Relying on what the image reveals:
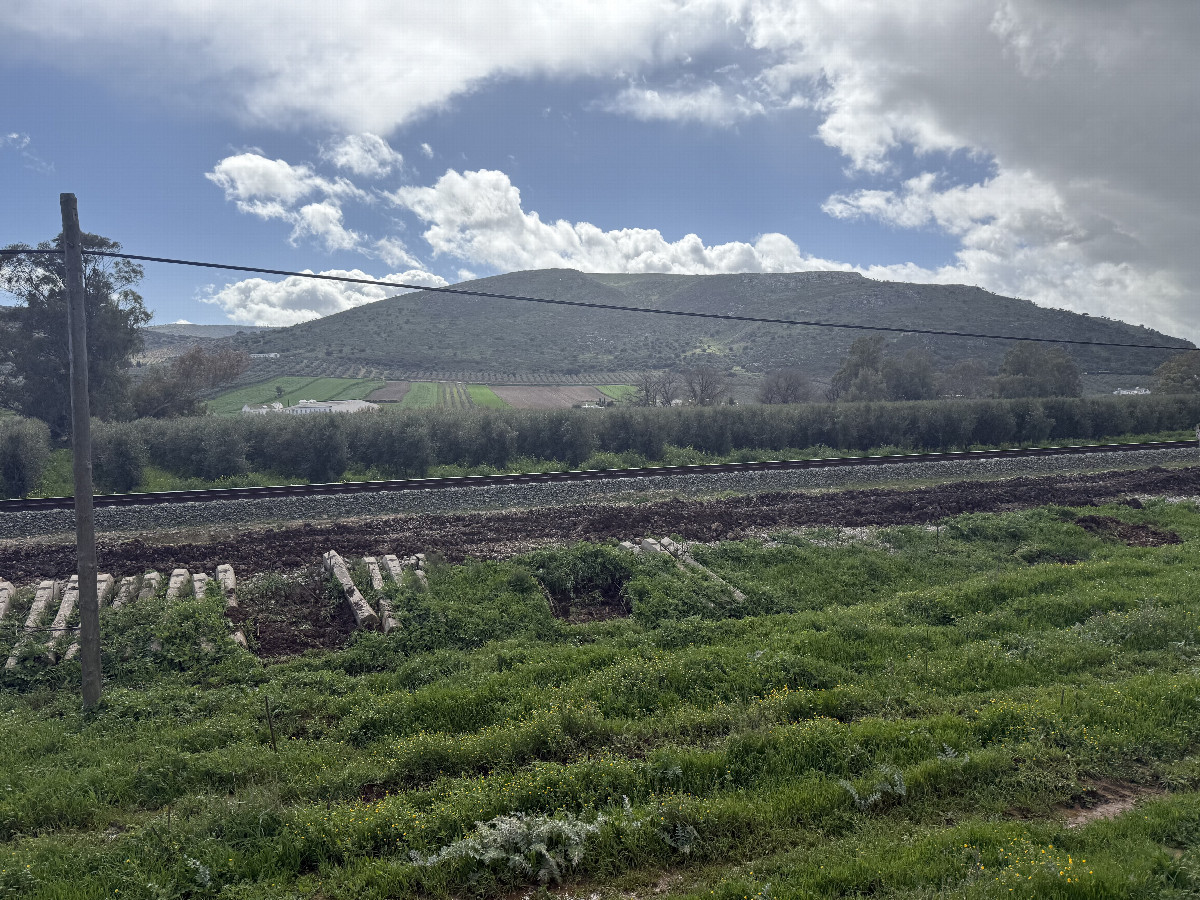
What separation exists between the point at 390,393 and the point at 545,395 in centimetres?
1441

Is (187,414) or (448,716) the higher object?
(187,414)

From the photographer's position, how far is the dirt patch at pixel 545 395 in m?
59.0

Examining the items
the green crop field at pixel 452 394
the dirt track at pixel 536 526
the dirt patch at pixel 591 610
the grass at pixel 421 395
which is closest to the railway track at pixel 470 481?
the dirt track at pixel 536 526

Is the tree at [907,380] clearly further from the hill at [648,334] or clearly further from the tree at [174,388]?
the tree at [174,388]

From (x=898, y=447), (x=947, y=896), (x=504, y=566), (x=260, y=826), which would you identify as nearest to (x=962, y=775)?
(x=947, y=896)

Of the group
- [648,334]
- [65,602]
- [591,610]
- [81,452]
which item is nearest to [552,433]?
[591,610]

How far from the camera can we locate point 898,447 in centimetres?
3619

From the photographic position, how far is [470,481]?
23.6m

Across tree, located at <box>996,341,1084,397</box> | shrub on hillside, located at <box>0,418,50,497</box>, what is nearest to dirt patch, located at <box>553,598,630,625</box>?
shrub on hillside, located at <box>0,418,50,497</box>

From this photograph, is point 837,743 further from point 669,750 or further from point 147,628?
point 147,628

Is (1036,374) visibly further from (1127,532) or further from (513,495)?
(513,495)

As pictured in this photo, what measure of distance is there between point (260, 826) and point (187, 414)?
37910 mm

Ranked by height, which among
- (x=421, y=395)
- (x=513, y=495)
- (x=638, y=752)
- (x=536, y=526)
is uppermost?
(x=421, y=395)

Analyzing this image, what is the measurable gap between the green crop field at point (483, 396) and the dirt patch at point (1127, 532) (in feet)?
135
